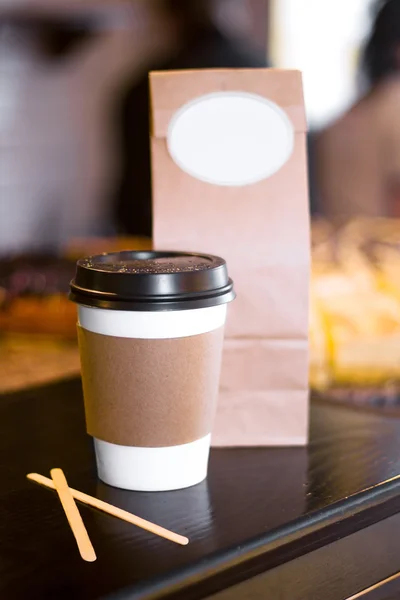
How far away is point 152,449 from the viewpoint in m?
0.78

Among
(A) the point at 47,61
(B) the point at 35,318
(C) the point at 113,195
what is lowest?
(B) the point at 35,318

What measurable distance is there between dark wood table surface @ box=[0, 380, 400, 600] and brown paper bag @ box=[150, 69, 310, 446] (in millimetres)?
134

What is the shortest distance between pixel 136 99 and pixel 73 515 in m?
3.15

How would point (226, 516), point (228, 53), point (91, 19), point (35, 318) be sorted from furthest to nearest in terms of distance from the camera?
point (228, 53), point (91, 19), point (35, 318), point (226, 516)

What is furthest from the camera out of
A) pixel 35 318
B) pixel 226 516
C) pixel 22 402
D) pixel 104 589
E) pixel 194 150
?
pixel 35 318

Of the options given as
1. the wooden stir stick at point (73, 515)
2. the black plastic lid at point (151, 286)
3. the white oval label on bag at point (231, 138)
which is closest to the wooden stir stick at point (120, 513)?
the wooden stir stick at point (73, 515)

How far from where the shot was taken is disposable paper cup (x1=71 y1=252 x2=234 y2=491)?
74cm

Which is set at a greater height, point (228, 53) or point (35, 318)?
point (228, 53)

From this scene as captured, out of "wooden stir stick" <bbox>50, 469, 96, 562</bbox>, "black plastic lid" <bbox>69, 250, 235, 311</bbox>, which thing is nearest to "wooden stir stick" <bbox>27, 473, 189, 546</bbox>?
"wooden stir stick" <bbox>50, 469, 96, 562</bbox>

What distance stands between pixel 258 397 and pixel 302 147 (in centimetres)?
31

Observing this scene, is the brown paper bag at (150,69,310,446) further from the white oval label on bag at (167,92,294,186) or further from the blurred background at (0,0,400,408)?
the blurred background at (0,0,400,408)

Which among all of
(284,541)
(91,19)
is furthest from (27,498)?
(91,19)

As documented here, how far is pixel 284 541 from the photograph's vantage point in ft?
2.30

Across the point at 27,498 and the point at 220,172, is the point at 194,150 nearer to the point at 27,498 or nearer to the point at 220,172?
the point at 220,172
